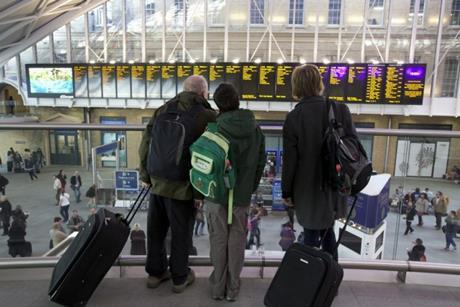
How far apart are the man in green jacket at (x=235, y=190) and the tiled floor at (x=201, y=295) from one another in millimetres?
138

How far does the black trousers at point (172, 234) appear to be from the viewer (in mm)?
2338

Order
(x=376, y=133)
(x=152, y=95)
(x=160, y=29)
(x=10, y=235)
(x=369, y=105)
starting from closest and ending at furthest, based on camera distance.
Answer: (x=376, y=133), (x=10, y=235), (x=369, y=105), (x=152, y=95), (x=160, y=29)

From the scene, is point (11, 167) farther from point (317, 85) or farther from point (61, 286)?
point (317, 85)

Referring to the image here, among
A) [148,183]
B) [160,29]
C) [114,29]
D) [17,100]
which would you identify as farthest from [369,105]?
[17,100]

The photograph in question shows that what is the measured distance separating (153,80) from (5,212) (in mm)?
12400

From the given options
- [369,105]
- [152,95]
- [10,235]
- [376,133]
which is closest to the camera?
[376,133]

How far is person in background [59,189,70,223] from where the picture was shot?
2.95 m

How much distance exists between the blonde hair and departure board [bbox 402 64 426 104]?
1237 cm

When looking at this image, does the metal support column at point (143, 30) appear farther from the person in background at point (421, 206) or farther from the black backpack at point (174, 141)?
the person in background at point (421, 206)

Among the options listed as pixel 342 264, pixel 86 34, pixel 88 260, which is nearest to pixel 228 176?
pixel 88 260

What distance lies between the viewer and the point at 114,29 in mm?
17016

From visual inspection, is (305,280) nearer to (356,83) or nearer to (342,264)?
(342,264)

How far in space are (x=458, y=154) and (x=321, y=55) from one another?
13.9 m

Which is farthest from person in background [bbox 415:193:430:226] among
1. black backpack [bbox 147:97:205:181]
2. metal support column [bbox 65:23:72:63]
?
metal support column [bbox 65:23:72:63]
